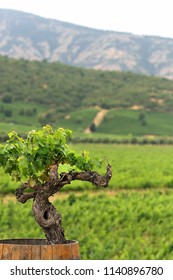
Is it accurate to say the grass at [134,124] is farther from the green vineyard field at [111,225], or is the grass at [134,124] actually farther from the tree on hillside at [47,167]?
the tree on hillside at [47,167]

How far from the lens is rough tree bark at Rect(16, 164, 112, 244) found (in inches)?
238

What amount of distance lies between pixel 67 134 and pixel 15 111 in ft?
413

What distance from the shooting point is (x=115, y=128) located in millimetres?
132250

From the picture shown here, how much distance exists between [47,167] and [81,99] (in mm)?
147334

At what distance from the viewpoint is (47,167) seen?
6203 mm

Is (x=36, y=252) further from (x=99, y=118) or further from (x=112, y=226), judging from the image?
(x=99, y=118)

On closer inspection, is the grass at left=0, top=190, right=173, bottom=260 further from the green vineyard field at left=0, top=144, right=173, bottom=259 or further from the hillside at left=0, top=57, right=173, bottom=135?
the hillside at left=0, top=57, right=173, bottom=135

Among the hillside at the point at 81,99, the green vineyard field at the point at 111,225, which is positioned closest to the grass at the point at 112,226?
→ the green vineyard field at the point at 111,225

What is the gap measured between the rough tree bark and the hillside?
346 ft

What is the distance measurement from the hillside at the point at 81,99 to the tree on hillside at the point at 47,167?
105m

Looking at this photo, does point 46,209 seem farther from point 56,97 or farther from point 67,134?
point 56,97

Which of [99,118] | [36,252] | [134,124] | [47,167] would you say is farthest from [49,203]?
[99,118]

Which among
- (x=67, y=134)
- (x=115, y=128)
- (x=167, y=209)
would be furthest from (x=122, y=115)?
(x=67, y=134)

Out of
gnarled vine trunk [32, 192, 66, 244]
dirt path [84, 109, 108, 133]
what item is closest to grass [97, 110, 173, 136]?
dirt path [84, 109, 108, 133]
